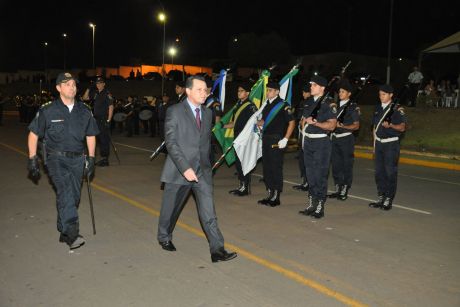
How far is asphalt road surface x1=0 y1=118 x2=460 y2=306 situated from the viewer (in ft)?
16.4

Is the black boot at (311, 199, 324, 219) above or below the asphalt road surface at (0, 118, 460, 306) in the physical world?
above

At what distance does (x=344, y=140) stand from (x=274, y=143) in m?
1.71

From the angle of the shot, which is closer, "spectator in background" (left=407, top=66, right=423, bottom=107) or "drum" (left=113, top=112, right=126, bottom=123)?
"spectator in background" (left=407, top=66, right=423, bottom=107)

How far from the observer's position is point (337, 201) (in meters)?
9.54

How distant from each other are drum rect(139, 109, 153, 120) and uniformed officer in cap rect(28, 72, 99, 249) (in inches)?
719

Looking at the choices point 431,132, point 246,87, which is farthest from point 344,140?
point 246,87

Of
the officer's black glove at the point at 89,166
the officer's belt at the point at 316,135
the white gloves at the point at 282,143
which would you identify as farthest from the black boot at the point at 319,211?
the officer's black glove at the point at 89,166

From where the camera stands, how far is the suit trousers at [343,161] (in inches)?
385

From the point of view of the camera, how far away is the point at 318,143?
320 inches

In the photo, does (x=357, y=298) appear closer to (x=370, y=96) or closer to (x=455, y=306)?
(x=455, y=306)

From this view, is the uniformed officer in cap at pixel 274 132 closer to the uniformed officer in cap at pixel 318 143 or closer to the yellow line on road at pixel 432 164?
the uniformed officer in cap at pixel 318 143

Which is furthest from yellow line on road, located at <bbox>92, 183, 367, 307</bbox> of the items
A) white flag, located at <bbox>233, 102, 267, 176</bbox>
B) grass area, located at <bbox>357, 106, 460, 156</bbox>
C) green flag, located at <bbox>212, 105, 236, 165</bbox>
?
grass area, located at <bbox>357, 106, 460, 156</bbox>

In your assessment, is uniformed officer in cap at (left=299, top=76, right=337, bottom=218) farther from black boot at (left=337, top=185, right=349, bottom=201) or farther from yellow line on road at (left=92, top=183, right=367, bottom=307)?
yellow line on road at (left=92, top=183, right=367, bottom=307)

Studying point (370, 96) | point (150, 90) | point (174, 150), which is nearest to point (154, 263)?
point (174, 150)
